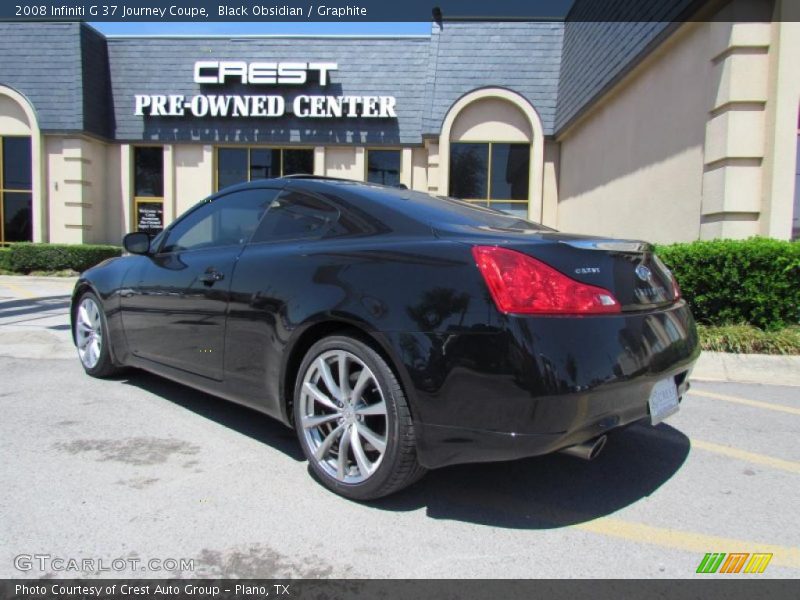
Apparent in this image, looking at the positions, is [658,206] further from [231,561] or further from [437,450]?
[231,561]

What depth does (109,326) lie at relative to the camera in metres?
4.61

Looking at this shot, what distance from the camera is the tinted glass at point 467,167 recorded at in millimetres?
16500

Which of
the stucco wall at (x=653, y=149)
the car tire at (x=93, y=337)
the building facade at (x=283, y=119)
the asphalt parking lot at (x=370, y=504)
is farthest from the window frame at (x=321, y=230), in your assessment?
the building facade at (x=283, y=119)

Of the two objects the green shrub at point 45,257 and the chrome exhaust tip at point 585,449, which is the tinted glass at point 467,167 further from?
the chrome exhaust tip at point 585,449

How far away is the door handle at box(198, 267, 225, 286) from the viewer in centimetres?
350

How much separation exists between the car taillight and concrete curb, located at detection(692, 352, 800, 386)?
3688 mm

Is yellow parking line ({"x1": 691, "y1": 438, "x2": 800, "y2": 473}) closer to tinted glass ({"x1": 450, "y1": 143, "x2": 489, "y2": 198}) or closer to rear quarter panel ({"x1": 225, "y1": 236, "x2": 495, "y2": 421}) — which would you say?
rear quarter panel ({"x1": 225, "y1": 236, "x2": 495, "y2": 421})

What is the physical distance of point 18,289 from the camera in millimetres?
12391

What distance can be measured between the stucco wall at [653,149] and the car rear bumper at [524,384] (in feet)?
22.1

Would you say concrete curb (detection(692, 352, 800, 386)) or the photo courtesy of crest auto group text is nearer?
the photo courtesy of crest auto group text

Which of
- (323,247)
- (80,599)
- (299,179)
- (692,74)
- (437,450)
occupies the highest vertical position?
(692,74)

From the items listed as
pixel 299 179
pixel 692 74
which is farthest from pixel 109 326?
pixel 692 74

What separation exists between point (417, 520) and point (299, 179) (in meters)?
2.07

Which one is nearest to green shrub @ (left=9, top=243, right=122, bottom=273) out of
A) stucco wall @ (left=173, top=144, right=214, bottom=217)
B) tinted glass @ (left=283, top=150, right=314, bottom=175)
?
stucco wall @ (left=173, top=144, right=214, bottom=217)
